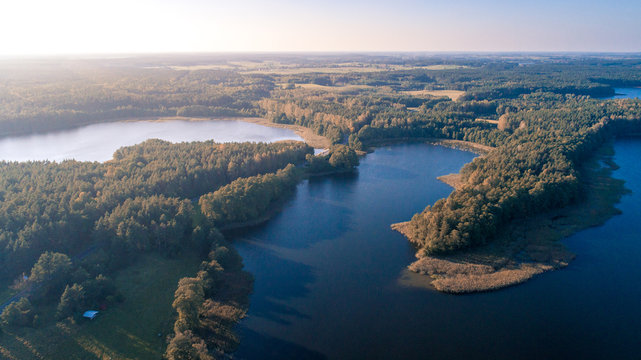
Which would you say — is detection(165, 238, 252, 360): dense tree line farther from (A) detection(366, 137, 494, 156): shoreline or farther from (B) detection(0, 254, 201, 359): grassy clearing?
(A) detection(366, 137, 494, 156): shoreline

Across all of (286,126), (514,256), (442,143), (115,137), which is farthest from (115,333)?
(286,126)

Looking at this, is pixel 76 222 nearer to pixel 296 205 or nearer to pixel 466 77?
pixel 296 205

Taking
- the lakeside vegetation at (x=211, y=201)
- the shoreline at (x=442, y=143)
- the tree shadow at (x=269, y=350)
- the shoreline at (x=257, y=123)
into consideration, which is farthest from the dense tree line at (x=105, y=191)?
the shoreline at (x=442, y=143)

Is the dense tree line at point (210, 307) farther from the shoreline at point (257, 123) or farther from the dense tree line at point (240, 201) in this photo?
the shoreline at point (257, 123)

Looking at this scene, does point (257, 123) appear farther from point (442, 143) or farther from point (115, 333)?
point (115, 333)

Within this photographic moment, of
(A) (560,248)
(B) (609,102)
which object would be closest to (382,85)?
(B) (609,102)

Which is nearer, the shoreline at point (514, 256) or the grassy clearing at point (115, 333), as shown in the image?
the grassy clearing at point (115, 333)

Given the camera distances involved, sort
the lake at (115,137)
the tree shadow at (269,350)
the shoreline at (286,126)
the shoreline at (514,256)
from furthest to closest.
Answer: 1. the shoreline at (286,126)
2. the lake at (115,137)
3. the shoreline at (514,256)
4. the tree shadow at (269,350)
